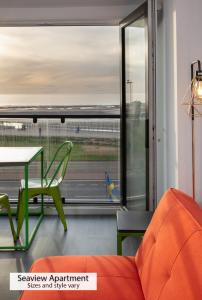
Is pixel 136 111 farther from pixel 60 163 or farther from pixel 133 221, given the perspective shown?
pixel 133 221

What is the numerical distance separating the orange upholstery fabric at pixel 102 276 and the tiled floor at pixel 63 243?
689 mm

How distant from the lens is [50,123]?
4.70 m

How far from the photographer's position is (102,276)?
1.77 m

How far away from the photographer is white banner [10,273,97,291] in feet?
5.54

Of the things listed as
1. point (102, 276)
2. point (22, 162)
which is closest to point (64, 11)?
point (22, 162)

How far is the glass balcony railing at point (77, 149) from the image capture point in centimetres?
470

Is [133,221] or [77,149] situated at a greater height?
[77,149]

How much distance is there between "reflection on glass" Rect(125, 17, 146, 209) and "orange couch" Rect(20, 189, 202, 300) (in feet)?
5.49

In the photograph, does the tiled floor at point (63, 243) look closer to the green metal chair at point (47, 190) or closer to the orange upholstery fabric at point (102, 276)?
the green metal chair at point (47, 190)

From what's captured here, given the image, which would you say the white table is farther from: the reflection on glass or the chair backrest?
the reflection on glass

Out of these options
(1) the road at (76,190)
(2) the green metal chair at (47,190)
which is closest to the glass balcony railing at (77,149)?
(1) the road at (76,190)

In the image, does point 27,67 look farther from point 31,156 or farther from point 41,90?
point 31,156

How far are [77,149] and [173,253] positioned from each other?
11.4 ft

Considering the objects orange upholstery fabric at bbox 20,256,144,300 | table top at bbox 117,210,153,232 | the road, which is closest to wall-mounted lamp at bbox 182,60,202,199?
table top at bbox 117,210,153,232
